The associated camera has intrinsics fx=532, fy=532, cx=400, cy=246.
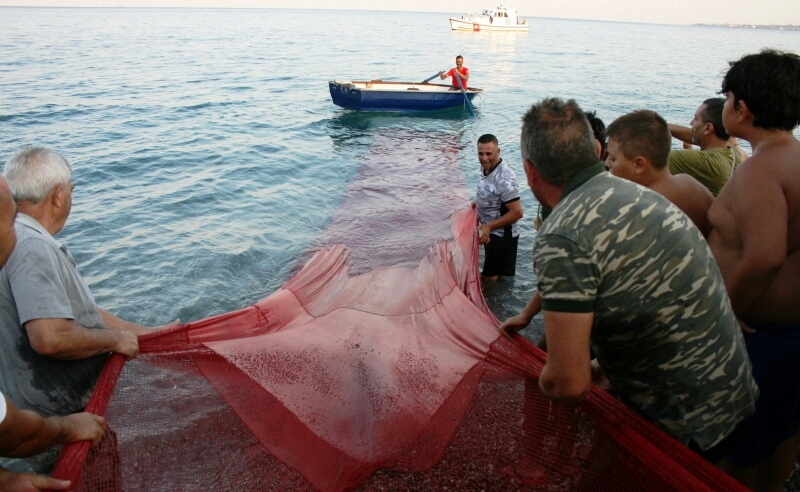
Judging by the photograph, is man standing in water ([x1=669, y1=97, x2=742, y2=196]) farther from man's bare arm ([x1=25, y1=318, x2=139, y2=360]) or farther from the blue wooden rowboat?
the blue wooden rowboat

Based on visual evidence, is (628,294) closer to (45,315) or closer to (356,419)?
(356,419)

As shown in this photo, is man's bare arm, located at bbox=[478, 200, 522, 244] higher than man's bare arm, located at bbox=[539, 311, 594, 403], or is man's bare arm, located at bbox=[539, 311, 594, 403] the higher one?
man's bare arm, located at bbox=[539, 311, 594, 403]

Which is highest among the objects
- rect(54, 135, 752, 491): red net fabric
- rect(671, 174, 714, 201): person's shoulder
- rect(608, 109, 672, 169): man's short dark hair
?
rect(608, 109, 672, 169): man's short dark hair

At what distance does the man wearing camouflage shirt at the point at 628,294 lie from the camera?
163 cm

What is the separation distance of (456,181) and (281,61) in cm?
2784

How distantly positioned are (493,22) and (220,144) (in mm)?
65454

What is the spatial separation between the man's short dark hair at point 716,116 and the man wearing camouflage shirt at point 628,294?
7.65 ft

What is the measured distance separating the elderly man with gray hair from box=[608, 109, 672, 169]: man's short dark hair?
2.64 metres

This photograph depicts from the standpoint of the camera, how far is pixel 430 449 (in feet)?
8.62

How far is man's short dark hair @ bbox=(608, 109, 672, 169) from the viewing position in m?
2.77

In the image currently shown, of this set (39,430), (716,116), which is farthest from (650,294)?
(716,116)

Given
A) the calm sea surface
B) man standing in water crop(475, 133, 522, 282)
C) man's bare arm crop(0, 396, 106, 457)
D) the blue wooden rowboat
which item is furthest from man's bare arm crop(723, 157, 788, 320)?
the blue wooden rowboat

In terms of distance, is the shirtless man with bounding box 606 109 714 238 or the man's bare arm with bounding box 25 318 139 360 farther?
the shirtless man with bounding box 606 109 714 238

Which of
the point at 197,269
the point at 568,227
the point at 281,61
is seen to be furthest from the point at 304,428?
the point at 281,61
